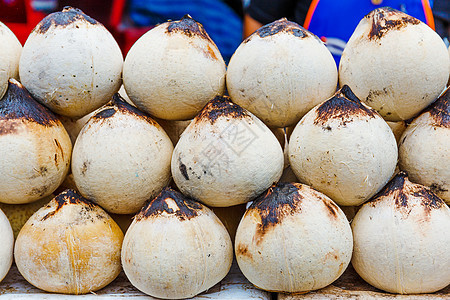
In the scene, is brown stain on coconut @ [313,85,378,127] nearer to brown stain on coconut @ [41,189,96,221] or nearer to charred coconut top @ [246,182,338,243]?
charred coconut top @ [246,182,338,243]

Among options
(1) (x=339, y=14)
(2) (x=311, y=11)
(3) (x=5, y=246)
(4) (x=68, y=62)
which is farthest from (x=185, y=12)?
(3) (x=5, y=246)

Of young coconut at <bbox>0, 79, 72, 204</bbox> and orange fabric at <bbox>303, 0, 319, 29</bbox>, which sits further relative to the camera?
orange fabric at <bbox>303, 0, 319, 29</bbox>

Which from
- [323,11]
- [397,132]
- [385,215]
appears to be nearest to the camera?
[385,215]

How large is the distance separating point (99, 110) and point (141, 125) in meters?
0.20

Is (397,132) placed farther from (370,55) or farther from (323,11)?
(323,11)

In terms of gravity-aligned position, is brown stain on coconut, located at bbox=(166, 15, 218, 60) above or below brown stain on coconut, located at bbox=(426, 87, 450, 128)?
above

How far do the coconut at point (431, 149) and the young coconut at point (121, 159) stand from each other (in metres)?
0.79

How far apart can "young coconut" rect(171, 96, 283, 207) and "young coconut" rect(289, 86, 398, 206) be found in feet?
0.35

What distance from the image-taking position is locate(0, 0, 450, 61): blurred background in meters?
2.40

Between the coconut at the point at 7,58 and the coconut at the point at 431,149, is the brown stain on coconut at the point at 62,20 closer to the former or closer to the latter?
the coconut at the point at 7,58

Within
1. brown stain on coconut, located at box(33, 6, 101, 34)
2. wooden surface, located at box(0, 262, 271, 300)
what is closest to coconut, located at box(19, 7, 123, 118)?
brown stain on coconut, located at box(33, 6, 101, 34)

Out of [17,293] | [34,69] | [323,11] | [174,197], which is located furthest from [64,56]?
[323,11]

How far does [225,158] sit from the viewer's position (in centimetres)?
136

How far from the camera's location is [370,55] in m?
1.47
